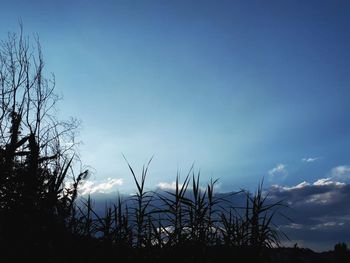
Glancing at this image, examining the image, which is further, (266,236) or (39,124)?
(39,124)

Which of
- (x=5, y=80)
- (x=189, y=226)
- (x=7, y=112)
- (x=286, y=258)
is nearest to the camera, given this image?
(x=189, y=226)

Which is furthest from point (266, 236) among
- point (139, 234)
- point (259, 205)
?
point (139, 234)

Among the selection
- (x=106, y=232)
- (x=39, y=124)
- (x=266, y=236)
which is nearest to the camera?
(x=106, y=232)

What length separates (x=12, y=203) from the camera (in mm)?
4383

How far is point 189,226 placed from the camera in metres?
5.74


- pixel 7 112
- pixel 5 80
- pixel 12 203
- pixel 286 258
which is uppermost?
pixel 5 80

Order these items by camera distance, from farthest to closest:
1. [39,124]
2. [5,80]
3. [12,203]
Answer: [39,124] < [5,80] < [12,203]

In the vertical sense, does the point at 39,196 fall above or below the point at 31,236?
above

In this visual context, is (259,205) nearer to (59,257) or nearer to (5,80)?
(59,257)

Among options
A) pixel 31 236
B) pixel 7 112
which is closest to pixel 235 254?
pixel 31 236

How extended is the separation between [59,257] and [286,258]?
14.1ft

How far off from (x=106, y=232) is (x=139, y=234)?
20.2 inches

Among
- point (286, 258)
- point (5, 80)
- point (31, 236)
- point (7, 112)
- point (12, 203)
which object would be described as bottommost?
point (286, 258)

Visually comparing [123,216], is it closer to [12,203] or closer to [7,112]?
[12,203]
